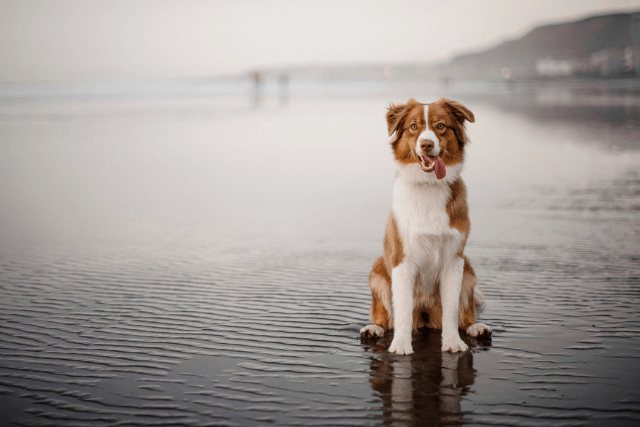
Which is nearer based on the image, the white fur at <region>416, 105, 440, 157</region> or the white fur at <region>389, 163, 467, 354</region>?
the white fur at <region>416, 105, 440, 157</region>

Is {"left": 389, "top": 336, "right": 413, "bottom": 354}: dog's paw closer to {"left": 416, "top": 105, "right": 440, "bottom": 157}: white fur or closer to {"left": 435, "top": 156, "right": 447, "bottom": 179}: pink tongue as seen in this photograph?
{"left": 435, "top": 156, "right": 447, "bottom": 179}: pink tongue

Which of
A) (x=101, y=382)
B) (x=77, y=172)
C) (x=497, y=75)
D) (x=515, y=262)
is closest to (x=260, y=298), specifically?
(x=101, y=382)

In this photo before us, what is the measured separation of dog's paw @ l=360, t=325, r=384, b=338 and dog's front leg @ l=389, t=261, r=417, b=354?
0.34 metres

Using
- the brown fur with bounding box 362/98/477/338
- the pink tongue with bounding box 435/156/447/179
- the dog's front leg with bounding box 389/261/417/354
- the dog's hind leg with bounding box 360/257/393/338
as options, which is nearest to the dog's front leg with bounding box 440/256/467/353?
the brown fur with bounding box 362/98/477/338

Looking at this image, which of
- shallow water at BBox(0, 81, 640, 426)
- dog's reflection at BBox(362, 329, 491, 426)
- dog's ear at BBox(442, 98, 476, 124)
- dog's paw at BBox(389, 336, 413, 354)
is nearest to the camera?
dog's reflection at BBox(362, 329, 491, 426)

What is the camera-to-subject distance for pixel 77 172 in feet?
54.7

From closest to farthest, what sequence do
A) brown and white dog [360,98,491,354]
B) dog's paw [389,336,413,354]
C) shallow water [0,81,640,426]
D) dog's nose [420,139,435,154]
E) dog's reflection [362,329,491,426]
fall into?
1. dog's reflection [362,329,491,426]
2. shallow water [0,81,640,426]
3. dog's nose [420,139,435,154]
4. brown and white dog [360,98,491,354]
5. dog's paw [389,336,413,354]

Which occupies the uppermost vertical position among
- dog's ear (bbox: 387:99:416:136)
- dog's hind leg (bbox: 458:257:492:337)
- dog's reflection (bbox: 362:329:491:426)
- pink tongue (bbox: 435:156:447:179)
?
dog's ear (bbox: 387:99:416:136)

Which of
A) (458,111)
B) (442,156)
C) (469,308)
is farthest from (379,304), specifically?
(458,111)

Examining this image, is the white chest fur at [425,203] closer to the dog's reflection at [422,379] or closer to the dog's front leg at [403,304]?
the dog's front leg at [403,304]

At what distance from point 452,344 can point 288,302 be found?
6.90ft

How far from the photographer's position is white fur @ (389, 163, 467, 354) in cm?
474

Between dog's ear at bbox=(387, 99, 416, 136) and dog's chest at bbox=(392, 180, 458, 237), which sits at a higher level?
dog's ear at bbox=(387, 99, 416, 136)

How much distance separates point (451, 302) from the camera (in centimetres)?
496
